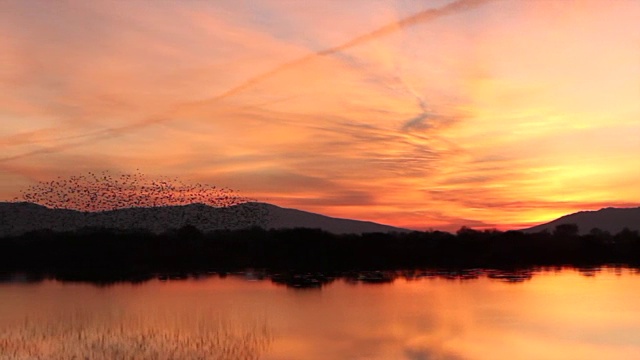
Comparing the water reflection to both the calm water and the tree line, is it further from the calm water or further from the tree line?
the tree line

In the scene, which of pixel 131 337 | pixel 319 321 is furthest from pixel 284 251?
pixel 131 337

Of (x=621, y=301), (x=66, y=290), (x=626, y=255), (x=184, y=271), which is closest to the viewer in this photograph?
(x=621, y=301)

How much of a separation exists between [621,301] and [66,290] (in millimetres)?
30688

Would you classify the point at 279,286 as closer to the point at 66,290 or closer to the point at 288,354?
the point at 66,290

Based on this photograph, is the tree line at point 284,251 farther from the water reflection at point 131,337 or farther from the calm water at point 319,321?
the water reflection at point 131,337

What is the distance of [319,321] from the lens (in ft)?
90.7

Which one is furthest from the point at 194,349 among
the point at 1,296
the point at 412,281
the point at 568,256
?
the point at 568,256

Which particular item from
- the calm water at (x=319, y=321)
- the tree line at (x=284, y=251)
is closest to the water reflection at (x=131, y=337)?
the calm water at (x=319, y=321)

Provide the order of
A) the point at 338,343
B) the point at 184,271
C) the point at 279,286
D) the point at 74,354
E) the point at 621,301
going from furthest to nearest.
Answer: the point at 184,271 < the point at 279,286 < the point at 621,301 < the point at 338,343 < the point at 74,354

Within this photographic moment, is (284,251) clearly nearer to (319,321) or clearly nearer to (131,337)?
(319,321)

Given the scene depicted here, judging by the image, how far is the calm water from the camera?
2111 centimetres

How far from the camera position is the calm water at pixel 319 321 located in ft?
69.3

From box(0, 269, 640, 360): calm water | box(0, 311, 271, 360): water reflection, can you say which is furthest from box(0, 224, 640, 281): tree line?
box(0, 311, 271, 360): water reflection

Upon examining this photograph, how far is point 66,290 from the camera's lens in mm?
38781
